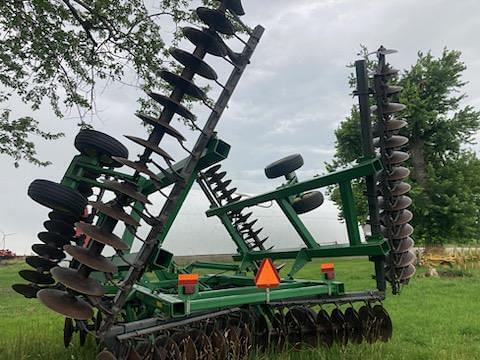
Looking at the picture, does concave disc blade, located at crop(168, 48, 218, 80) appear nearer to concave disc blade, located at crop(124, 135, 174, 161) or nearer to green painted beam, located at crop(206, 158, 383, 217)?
concave disc blade, located at crop(124, 135, 174, 161)

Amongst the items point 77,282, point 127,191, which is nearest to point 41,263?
point 77,282

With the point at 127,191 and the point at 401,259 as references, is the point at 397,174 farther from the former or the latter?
the point at 127,191

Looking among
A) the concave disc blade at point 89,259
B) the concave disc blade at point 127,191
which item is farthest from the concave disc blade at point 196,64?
the concave disc blade at point 89,259

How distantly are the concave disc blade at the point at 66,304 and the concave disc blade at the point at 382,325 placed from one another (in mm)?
2787

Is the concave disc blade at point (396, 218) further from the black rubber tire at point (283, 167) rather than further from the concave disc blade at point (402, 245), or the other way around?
the black rubber tire at point (283, 167)

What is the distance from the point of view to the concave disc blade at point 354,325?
4.25 meters

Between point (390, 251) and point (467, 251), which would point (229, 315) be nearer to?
point (390, 251)

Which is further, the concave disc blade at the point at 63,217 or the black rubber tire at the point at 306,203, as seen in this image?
the black rubber tire at the point at 306,203

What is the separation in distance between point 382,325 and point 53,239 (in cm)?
308

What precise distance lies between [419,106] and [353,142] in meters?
3.04

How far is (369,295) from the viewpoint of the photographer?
14.1ft

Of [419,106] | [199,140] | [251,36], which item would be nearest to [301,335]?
[199,140]

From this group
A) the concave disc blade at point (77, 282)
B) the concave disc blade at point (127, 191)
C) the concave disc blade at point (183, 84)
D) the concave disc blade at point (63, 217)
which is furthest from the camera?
the concave disc blade at point (63, 217)

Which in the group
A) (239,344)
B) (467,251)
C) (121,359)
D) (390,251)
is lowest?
(121,359)
